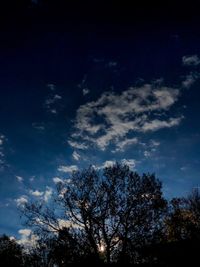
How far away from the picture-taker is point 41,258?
173ft

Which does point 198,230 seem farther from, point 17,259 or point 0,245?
point 0,245

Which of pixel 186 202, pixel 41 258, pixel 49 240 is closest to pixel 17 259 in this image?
pixel 41 258

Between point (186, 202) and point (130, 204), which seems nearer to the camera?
point (130, 204)

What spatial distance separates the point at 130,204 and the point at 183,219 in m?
19.3

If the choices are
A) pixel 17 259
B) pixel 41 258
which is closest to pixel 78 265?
pixel 41 258

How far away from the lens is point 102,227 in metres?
31.5

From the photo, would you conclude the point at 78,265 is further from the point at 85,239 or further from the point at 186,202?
the point at 186,202

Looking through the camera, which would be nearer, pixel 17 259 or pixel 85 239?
pixel 85 239

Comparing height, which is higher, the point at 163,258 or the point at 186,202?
the point at 186,202

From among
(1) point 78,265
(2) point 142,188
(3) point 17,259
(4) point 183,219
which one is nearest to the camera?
(1) point 78,265

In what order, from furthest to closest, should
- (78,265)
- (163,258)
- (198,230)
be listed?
(198,230) → (78,265) → (163,258)

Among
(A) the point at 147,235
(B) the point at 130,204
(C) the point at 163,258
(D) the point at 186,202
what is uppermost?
(D) the point at 186,202

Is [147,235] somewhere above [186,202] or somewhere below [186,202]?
below

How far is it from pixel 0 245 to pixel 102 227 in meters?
45.8
